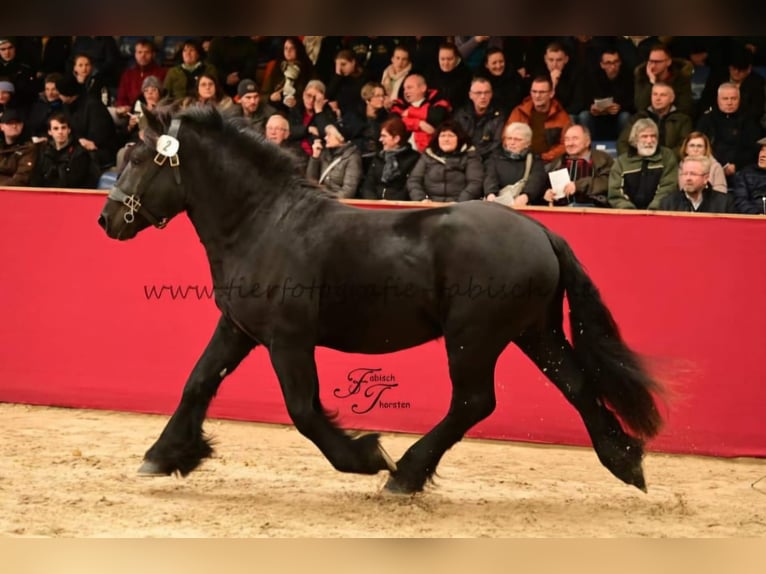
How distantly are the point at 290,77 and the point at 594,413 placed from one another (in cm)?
425

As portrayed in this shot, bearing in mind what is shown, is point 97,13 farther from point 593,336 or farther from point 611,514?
point 611,514

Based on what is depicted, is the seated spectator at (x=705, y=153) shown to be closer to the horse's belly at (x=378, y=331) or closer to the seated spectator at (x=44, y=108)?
the horse's belly at (x=378, y=331)

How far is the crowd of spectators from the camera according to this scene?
771 centimetres

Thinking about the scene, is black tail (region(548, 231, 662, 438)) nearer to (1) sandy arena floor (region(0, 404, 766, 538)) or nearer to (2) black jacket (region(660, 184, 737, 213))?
(1) sandy arena floor (region(0, 404, 766, 538))

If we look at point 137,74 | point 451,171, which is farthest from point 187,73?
point 451,171

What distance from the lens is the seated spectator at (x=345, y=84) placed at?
869 cm

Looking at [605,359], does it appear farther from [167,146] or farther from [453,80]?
[453,80]

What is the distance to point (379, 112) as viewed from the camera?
8531 mm

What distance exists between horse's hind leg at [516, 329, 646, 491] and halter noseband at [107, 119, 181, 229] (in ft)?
6.55

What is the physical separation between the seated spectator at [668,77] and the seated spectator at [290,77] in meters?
2.52

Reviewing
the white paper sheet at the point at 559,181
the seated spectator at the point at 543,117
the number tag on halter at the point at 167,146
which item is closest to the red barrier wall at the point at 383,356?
the white paper sheet at the point at 559,181

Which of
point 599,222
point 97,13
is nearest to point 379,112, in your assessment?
point 599,222

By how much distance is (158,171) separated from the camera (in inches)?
231
